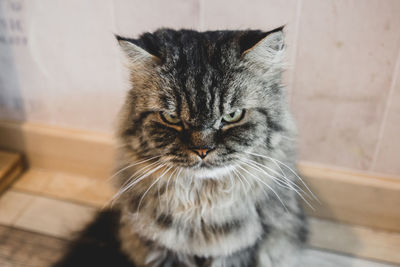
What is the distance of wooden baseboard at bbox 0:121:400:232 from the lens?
136cm

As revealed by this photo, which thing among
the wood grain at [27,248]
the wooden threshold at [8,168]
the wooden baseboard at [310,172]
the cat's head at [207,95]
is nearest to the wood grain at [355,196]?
the wooden baseboard at [310,172]

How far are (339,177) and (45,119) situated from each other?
1.26 m

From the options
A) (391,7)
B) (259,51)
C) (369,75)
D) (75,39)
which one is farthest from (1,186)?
(391,7)

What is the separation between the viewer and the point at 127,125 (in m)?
1.02

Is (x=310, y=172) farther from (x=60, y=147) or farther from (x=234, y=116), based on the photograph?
(x=60, y=147)

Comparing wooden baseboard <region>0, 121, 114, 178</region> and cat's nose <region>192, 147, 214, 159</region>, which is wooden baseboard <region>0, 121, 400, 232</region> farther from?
cat's nose <region>192, 147, 214, 159</region>

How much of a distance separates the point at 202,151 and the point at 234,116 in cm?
12

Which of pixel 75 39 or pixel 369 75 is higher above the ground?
pixel 75 39

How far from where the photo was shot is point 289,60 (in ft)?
4.07

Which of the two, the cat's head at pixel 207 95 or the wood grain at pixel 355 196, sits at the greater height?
the cat's head at pixel 207 95

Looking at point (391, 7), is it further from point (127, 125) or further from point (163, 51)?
point (127, 125)

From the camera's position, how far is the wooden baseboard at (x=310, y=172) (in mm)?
1358

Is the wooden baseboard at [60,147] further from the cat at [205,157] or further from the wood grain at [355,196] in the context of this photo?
the wood grain at [355,196]

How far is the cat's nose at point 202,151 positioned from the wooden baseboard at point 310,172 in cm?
66
